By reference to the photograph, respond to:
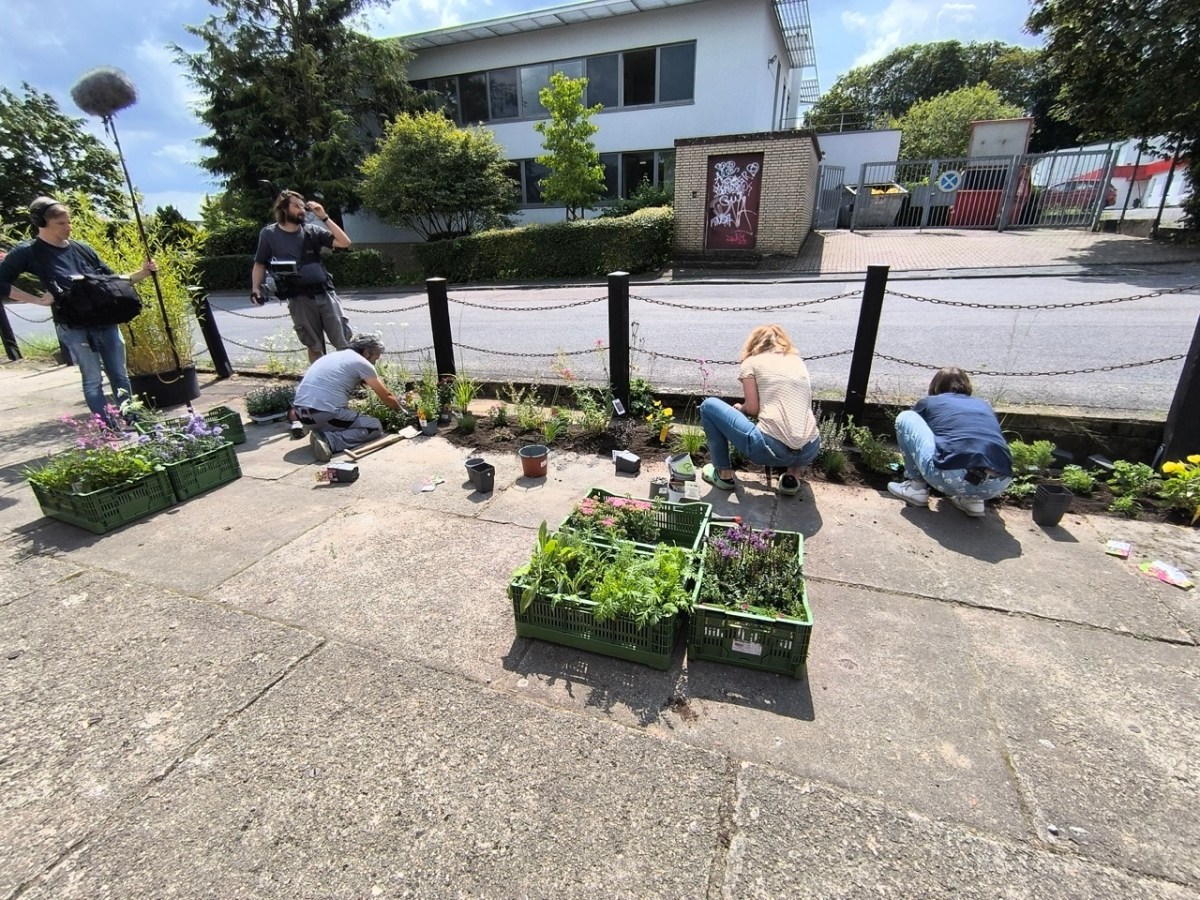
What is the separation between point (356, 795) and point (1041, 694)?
2662 mm

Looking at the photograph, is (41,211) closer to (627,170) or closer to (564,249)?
(564,249)

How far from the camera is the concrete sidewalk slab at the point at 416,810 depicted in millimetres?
1672

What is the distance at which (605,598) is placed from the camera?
8.07 ft

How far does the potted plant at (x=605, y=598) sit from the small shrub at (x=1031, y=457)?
284cm

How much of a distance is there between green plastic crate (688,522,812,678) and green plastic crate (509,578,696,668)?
0.42 ft

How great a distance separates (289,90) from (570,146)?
11.7 meters

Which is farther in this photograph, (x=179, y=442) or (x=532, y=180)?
(x=532, y=180)

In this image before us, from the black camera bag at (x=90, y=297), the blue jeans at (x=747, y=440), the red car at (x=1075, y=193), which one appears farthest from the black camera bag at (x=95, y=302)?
the red car at (x=1075, y=193)

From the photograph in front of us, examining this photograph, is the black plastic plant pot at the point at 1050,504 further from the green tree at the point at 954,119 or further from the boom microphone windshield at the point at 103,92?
the green tree at the point at 954,119

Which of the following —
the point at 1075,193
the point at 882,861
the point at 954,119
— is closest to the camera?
the point at 882,861

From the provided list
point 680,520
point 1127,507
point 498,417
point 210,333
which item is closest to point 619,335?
point 498,417

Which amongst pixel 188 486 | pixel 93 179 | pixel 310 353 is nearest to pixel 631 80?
pixel 310 353

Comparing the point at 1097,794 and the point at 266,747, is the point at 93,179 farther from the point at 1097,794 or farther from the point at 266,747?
the point at 1097,794

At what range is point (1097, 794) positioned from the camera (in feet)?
6.21
